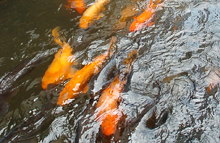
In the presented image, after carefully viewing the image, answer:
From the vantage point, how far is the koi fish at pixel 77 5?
5912 millimetres

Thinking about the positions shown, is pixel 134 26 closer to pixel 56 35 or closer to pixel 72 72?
pixel 72 72

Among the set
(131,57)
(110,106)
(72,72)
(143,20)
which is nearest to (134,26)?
(143,20)

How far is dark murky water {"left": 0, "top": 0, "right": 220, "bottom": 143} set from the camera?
2.87 m

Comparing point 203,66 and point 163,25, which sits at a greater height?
point 163,25

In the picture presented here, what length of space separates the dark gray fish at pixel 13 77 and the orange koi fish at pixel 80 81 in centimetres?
111

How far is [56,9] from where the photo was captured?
6.11 metres

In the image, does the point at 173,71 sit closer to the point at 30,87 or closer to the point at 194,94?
the point at 194,94

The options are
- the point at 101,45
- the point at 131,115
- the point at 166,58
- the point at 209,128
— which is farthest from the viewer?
the point at 101,45

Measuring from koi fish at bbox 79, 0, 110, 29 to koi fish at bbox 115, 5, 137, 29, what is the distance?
64cm

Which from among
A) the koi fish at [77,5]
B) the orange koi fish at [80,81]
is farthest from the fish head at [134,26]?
the koi fish at [77,5]

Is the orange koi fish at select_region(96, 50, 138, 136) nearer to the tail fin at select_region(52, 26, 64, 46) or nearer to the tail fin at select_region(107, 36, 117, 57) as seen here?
the tail fin at select_region(107, 36, 117, 57)

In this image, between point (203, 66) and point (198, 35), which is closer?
point (203, 66)

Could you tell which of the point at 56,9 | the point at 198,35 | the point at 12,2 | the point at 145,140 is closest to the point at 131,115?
the point at 145,140

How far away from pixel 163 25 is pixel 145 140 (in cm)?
293
